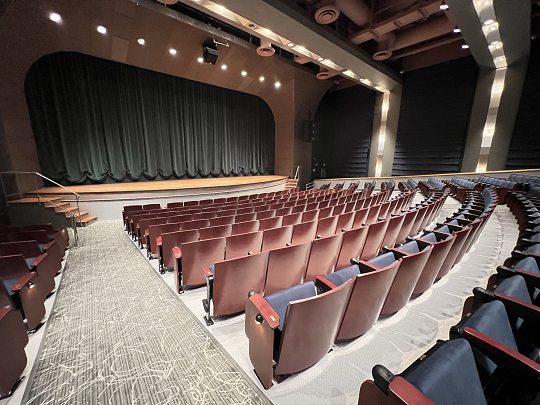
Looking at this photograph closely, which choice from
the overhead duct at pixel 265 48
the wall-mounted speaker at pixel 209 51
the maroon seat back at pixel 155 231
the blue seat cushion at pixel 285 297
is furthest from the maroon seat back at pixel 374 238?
the wall-mounted speaker at pixel 209 51

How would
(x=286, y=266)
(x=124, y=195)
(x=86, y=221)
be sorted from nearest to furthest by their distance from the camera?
(x=286, y=266), (x=86, y=221), (x=124, y=195)

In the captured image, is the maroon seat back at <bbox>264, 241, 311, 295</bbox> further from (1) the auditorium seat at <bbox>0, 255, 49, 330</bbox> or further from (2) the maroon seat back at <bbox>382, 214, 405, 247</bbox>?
(1) the auditorium seat at <bbox>0, 255, 49, 330</bbox>

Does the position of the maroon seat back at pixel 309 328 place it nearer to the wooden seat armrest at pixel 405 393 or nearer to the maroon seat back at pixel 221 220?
the wooden seat armrest at pixel 405 393

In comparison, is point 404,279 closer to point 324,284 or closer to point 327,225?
point 324,284

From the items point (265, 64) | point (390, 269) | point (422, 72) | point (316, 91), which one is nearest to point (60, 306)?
point (390, 269)

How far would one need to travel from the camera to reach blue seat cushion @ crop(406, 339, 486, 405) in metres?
0.59

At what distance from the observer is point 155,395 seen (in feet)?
3.47

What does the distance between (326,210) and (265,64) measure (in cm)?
607

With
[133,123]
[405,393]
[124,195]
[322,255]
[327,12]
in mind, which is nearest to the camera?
[405,393]

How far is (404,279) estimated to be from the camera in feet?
4.44

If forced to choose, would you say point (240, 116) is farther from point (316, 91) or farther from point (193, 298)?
point (193, 298)

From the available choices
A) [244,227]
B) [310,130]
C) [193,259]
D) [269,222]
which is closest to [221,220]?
[244,227]

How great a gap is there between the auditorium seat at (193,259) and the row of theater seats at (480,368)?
1.45 meters

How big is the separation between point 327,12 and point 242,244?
4.85 m
